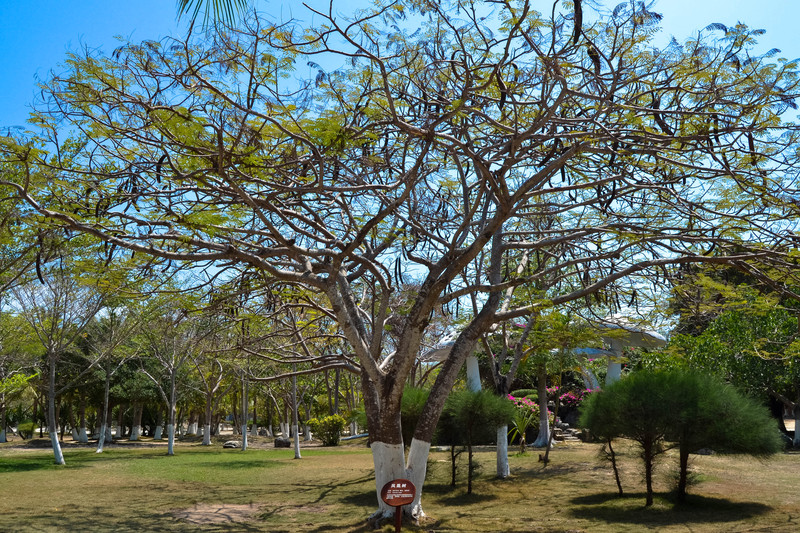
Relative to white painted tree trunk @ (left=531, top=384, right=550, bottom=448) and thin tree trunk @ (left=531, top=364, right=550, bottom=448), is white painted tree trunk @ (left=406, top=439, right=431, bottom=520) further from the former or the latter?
thin tree trunk @ (left=531, top=364, right=550, bottom=448)

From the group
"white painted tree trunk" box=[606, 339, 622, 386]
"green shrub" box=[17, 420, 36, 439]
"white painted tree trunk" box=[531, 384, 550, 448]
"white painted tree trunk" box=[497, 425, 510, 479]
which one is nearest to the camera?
"white painted tree trunk" box=[497, 425, 510, 479]

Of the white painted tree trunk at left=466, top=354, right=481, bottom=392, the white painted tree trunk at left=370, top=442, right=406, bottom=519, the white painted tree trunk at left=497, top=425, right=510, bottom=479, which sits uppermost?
the white painted tree trunk at left=466, top=354, right=481, bottom=392

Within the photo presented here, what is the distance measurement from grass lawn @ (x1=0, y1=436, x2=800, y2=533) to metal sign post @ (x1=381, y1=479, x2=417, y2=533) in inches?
27.0

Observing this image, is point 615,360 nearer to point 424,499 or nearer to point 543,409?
point 543,409

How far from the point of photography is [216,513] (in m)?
11.5

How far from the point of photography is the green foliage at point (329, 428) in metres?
30.8

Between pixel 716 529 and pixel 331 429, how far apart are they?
23.7m

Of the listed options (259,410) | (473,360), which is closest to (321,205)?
(473,360)

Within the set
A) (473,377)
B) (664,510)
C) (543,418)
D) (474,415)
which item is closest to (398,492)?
(664,510)

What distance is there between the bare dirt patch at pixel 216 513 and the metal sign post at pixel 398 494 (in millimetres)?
3336

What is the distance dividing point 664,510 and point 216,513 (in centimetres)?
774

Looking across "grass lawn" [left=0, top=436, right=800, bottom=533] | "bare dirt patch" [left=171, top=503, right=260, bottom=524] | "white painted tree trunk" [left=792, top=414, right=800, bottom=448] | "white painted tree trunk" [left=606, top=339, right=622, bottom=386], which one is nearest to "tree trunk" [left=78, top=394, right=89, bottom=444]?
"grass lawn" [left=0, top=436, right=800, bottom=533]

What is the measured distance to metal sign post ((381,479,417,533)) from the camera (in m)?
8.78

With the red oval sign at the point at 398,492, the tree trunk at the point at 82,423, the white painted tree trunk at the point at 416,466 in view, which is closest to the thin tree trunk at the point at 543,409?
the white painted tree trunk at the point at 416,466
